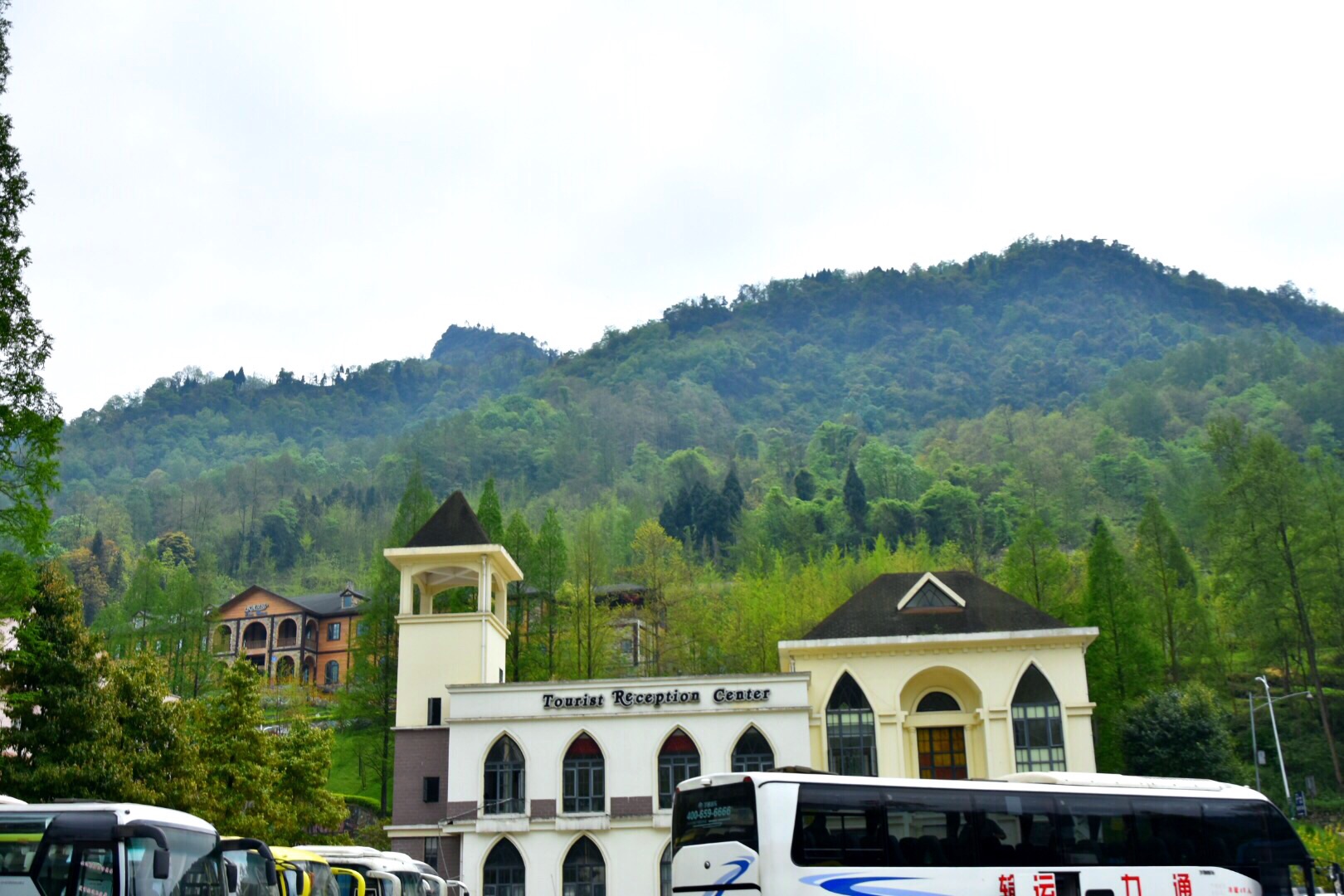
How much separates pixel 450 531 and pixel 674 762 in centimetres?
1099

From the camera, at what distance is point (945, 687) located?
139ft

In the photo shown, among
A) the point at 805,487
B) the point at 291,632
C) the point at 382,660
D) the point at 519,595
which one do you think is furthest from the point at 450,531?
the point at 805,487

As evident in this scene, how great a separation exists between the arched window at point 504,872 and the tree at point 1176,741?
74.3 ft

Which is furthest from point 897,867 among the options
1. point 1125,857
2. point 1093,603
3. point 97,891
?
point 1093,603

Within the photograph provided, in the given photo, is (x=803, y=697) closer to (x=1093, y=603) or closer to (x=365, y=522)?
(x=1093, y=603)

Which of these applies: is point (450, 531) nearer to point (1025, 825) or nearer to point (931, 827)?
point (931, 827)

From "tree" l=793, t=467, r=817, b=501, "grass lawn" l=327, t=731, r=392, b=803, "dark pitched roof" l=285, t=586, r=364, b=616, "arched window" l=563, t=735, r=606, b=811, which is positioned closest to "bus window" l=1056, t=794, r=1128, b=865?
"arched window" l=563, t=735, r=606, b=811

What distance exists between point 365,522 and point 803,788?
12304 cm

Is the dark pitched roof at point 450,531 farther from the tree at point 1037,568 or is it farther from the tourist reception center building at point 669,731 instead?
the tree at point 1037,568

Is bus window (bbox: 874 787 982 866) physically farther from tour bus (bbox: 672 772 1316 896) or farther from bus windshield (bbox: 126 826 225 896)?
bus windshield (bbox: 126 826 225 896)

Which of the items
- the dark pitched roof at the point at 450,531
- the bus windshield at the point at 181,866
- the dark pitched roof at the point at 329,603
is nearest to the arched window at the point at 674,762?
the dark pitched roof at the point at 450,531

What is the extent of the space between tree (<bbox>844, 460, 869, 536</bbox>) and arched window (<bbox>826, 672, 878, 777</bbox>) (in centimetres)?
6985

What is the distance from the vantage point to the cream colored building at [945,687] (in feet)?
132

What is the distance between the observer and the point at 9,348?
2095 cm
